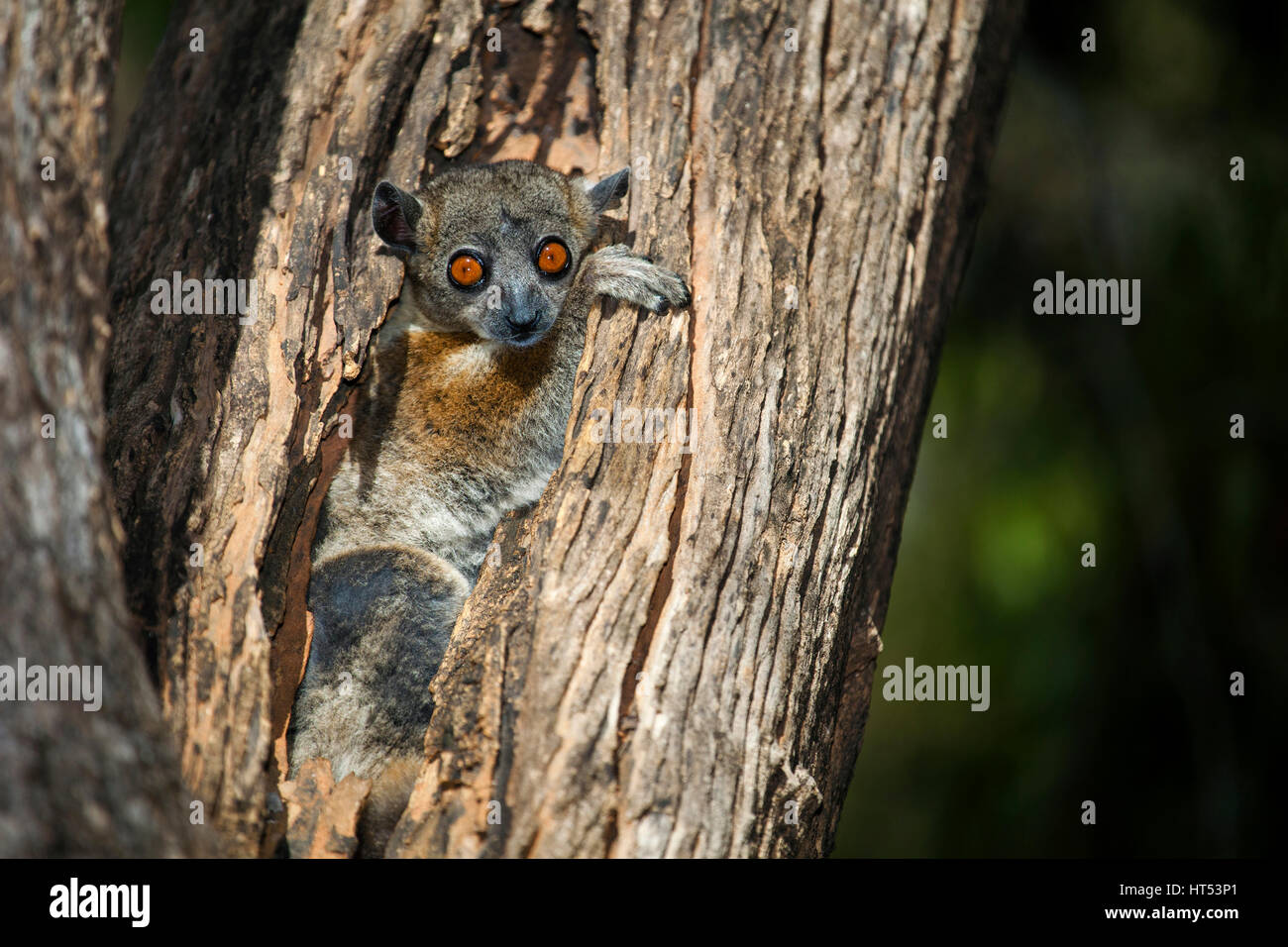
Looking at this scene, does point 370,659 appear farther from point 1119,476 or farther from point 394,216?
point 1119,476

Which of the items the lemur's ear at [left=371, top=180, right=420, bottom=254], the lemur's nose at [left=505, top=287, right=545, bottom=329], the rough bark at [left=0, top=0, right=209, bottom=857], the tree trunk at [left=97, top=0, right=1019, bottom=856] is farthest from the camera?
the lemur's nose at [left=505, top=287, right=545, bottom=329]

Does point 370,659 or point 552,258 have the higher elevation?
point 552,258

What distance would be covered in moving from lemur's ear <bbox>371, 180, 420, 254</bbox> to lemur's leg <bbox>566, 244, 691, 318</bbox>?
2.64 feet

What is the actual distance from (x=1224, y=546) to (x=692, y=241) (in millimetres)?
4340

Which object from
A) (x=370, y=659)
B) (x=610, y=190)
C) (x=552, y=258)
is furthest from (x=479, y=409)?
(x=370, y=659)

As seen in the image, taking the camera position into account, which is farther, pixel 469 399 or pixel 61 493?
pixel 469 399

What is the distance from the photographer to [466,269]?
4.21m

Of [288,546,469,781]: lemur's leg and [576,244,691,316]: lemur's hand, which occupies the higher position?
[576,244,691,316]: lemur's hand

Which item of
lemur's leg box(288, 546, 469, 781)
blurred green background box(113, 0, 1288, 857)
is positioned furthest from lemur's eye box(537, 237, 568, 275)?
blurred green background box(113, 0, 1288, 857)

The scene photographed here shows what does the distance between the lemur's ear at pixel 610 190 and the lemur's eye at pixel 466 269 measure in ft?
1.81

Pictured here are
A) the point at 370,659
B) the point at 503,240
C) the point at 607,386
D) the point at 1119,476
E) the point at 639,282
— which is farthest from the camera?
the point at 1119,476

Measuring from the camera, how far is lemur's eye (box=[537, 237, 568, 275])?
422 centimetres

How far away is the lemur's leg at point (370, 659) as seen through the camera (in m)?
3.44

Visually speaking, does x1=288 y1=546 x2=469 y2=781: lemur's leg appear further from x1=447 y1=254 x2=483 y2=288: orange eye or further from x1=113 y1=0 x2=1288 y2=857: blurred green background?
x1=113 y1=0 x2=1288 y2=857: blurred green background
